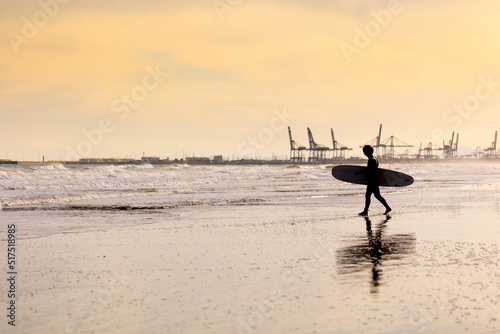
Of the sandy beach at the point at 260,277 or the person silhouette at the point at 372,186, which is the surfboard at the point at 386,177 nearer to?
the person silhouette at the point at 372,186

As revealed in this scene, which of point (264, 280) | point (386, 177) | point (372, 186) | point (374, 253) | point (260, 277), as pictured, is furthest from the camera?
point (386, 177)

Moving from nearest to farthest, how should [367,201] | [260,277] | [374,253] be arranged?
[260,277] → [374,253] → [367,201]

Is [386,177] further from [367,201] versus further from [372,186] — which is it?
[367,201]

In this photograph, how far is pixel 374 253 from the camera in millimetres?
9031

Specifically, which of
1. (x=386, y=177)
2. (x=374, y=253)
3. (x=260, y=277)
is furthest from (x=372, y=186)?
(x=260, y=277)

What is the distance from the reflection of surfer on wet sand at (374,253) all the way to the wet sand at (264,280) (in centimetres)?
2

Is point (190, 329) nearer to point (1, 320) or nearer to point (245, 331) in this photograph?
point (245, 331)

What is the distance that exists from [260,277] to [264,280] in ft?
0.62

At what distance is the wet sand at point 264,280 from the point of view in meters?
5.20

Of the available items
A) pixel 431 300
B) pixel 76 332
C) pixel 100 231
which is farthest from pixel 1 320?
pixel 100 231

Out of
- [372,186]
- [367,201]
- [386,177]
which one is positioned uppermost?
[386,177]

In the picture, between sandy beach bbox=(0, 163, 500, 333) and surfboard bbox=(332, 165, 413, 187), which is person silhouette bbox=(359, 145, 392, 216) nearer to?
surfboard bbox=(332, 165, 413, 187)

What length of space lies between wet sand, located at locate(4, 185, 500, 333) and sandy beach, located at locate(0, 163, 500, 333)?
0.02m

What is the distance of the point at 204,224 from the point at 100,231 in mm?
2522
